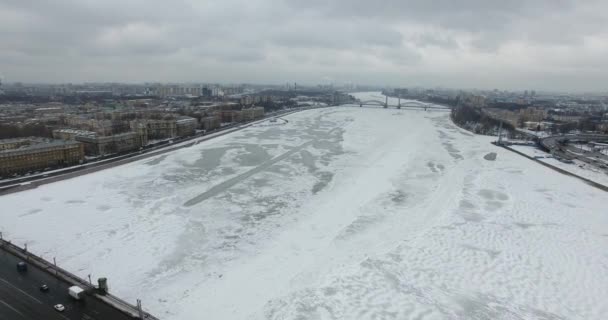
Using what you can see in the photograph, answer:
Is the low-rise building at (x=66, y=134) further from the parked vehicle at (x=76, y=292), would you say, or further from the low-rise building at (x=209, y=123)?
the parked vehicle at (x=76, y=292)

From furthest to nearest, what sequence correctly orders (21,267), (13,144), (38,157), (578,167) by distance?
(578,167)
(13,144)
(38,157)
(21,267)

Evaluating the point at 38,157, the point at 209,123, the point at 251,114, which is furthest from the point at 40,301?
the point at 251,114

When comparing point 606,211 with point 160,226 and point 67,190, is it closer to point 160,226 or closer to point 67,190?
point 160,226

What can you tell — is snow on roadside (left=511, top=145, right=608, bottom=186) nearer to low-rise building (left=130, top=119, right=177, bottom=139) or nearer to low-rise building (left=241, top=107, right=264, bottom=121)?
low-rise building (left=130, top=119, right=177, bottom=139)

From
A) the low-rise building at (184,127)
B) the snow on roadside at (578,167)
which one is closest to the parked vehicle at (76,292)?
the snow on roadside at (578,167)

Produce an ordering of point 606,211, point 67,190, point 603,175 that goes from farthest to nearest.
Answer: point 603,175 → point 67,190 → point 606,211

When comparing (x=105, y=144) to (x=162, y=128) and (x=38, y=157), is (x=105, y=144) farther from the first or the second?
(x=162, y=128)

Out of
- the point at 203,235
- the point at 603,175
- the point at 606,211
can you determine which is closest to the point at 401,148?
the point at 603,175
